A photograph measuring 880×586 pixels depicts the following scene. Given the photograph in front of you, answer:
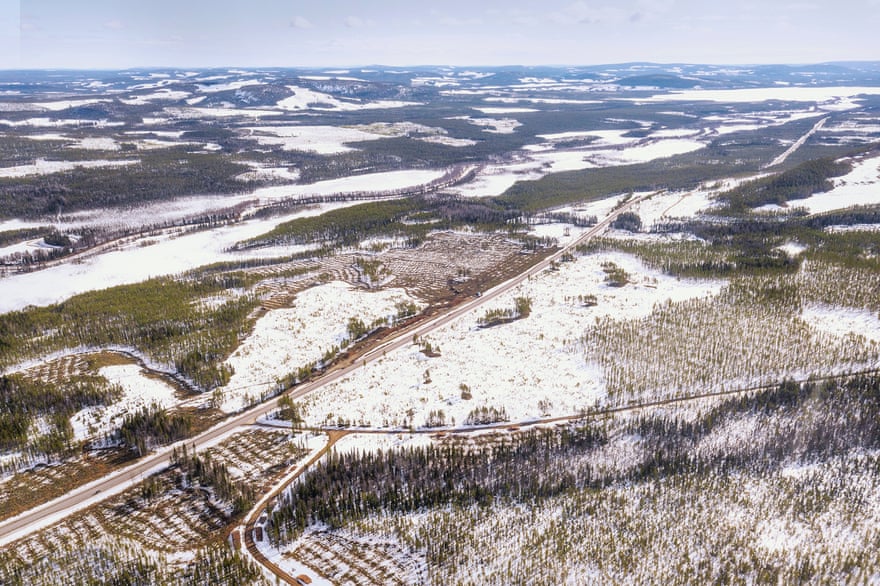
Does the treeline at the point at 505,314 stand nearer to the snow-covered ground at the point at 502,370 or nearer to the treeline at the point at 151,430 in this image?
the snow-covered ground at the point at 502,370

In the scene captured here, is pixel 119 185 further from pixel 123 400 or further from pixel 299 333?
pixel 123 400

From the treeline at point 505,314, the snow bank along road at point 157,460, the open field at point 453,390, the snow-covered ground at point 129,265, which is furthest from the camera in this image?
the snow-covered ground at point 129,265

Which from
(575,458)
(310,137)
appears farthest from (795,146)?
(575,458)

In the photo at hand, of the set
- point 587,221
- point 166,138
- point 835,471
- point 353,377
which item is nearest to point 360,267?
point 353,377

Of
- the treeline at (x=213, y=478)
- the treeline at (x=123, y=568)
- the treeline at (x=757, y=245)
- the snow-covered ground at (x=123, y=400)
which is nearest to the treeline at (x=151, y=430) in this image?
the snow-covered ground at (x=123, y=400)

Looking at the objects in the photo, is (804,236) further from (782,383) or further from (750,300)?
(782,383)

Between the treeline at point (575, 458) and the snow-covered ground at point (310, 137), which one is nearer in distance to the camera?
the treeline at point (575, 458)
